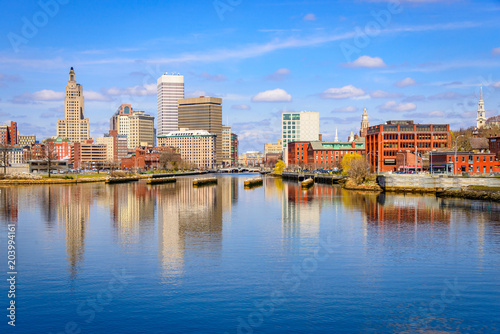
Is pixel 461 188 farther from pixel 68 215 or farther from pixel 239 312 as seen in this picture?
pixel 239 312

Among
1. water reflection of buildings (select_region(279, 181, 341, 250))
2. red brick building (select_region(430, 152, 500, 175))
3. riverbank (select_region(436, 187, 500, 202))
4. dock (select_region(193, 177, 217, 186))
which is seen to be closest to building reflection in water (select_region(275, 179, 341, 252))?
water reflection of buildings (select_region(279, 181, 341, 250))

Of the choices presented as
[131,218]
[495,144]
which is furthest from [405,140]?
[131,218]

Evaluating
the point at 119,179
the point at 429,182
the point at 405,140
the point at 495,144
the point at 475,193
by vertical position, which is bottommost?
the point at 475,193

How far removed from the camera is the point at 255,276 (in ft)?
98.6

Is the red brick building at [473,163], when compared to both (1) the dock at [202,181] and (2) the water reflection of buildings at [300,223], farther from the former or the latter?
(1) the dock at [202,181]

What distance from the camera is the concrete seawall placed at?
92.9 m

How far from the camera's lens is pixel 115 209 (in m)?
67.1

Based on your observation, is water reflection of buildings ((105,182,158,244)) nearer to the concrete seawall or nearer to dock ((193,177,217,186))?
the concrete seawall

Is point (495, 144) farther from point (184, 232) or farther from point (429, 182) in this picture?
point (184, 232)

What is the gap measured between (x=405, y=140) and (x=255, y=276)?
13700 cm

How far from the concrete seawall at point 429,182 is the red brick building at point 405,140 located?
5008 centimetres

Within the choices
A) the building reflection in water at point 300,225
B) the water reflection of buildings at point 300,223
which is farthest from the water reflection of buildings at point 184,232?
the water reflection of buildings at point 300,223

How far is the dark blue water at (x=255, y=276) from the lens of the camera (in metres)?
23.1

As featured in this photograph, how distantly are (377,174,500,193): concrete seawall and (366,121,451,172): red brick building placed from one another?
50.1 meters
